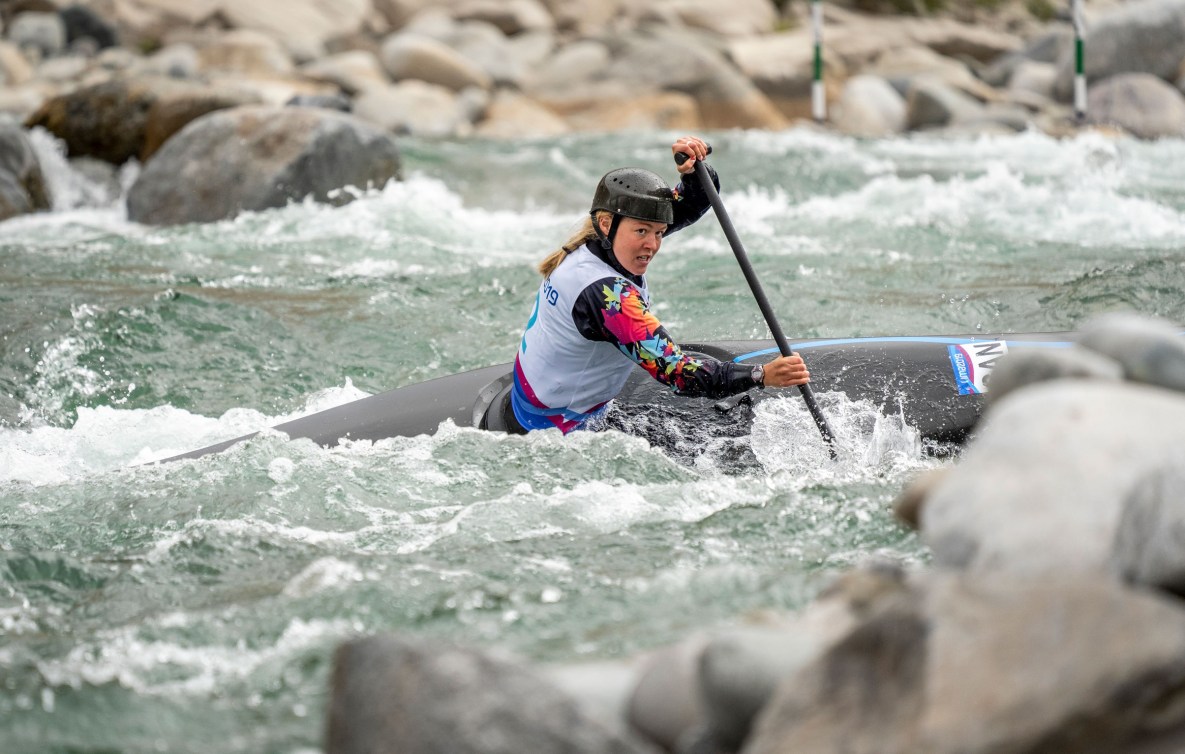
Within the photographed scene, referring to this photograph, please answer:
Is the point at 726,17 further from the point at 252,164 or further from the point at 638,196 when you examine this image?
the point at 638,196

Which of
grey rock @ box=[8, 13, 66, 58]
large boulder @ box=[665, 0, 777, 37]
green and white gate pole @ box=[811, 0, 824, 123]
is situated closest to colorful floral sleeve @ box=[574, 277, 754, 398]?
green and white gate pole @ box=[811, 0, 824, 123]

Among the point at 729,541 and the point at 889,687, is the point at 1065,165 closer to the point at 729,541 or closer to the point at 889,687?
the point at 729,541

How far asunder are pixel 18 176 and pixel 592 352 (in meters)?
6.33

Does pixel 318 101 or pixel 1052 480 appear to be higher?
pixel 1052 480

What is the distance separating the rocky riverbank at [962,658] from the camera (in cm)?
177

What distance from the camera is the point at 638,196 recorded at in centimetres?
373

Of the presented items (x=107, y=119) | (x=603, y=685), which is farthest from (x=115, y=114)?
(x=603, y=685)

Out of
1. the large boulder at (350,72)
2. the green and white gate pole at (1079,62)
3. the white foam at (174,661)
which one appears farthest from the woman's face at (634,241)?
the large boulder at (350,72)

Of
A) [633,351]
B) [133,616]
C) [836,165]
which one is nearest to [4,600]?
[133,616]

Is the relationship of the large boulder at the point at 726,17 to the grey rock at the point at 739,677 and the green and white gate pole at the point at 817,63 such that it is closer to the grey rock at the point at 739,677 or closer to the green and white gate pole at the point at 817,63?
the green and white gate pole at the point at 817,63

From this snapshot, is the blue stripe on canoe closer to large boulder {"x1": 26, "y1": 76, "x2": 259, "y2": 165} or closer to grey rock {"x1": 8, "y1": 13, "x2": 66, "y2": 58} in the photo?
large boulder {"x1": 26, "y1": 76, "x2": 259, "y2": 165}

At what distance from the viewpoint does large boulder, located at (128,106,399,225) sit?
27.0ft

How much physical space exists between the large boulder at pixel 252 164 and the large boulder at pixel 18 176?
2.77 feet

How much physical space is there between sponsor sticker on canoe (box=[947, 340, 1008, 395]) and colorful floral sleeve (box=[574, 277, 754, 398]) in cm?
79
